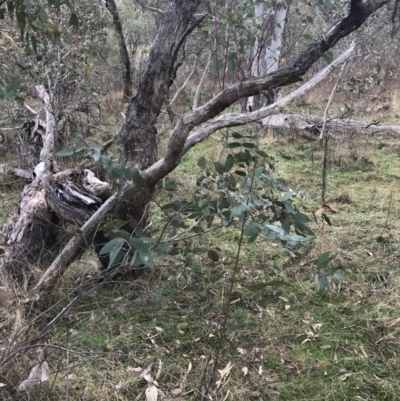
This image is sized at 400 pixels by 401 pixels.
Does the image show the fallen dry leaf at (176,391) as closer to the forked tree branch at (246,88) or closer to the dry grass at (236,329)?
the dry grass at (236,329)

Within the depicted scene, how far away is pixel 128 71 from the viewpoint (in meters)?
7.73

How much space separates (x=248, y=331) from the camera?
2475 mm

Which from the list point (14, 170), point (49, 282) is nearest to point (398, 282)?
point (49, 282)

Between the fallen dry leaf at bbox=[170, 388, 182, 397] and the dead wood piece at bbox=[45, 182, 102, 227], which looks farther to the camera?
the dead wood piece at bbox=[45, 182, 102, 227]

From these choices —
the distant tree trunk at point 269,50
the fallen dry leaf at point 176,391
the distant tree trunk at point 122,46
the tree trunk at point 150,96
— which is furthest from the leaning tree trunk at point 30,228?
the distant tree trunk at point 122,46

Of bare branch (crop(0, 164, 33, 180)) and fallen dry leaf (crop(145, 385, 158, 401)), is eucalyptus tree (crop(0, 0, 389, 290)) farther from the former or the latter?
bare branch (crop(0, 164, 33, 180))

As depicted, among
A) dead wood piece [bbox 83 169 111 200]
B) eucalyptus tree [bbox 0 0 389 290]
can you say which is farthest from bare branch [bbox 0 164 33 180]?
dead wood piece [bbox 83 169 111 200]

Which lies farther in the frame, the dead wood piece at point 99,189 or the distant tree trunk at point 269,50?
the distant tree trunk at point 269,50

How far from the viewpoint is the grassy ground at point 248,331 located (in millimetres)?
2057

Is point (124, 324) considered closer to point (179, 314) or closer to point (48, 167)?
point (179, 314)

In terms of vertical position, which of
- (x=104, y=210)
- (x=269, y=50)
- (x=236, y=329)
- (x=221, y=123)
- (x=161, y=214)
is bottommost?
(x=236, y=329)

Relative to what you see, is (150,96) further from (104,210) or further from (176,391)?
(176,391)

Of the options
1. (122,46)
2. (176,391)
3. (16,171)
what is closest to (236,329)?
(176,391)

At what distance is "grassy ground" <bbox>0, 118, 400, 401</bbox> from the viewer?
206 cm
